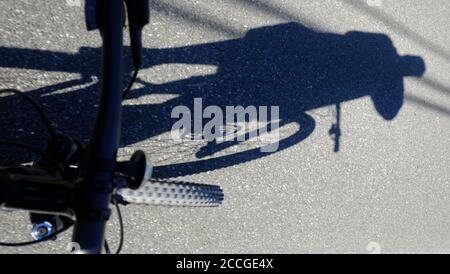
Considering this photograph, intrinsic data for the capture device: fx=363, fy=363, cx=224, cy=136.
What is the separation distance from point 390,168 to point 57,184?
2332 mm

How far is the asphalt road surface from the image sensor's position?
1.80 metres

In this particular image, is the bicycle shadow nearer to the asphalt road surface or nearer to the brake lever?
the asphalt road surface

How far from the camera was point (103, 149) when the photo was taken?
1.00 meters

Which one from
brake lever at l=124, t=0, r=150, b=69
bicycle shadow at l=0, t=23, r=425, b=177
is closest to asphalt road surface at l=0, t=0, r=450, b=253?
bicycle shadow at l=0, t=23, r=425, b=177

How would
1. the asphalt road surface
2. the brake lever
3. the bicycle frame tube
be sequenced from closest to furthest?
the bicycle frame tube, the brake lever, the asphalt road surface

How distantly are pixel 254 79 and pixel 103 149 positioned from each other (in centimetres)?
136

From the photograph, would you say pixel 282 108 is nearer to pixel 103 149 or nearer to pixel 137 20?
pixel 137 20

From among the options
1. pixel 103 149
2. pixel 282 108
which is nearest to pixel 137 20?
pixel 103 149

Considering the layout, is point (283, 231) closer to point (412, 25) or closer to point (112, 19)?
point (112, 19)

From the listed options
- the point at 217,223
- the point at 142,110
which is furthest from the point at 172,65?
the point at 217,223

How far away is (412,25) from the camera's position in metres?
2.72

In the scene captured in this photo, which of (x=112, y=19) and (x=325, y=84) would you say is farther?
(x=325, y=84)

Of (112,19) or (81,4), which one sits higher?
(81,4)

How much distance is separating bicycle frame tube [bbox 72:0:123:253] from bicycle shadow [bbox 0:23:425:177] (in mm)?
761
